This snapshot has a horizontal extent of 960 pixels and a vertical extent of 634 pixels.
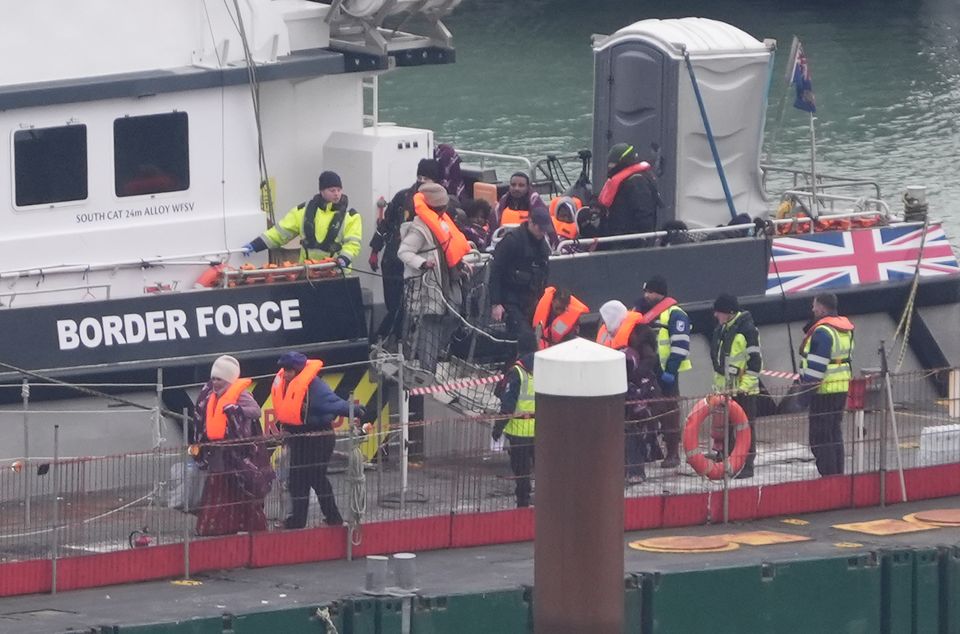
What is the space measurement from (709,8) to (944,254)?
1207 inches

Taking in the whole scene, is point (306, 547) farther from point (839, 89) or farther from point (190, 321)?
point (839, 89)

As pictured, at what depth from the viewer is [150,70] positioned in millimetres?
12641

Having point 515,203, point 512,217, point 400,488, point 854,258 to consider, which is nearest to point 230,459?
point 400,488

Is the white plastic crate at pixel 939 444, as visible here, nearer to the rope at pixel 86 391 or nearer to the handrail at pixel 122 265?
the rope at pixel 86 391

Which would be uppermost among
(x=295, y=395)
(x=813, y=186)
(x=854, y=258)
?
(x=813, y=186)

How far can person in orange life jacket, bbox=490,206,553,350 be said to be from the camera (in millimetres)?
12508

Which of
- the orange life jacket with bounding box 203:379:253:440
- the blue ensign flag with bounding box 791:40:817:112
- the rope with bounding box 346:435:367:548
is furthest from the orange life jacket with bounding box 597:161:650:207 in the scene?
the orange life jacket with bounding box 203:379:253:440

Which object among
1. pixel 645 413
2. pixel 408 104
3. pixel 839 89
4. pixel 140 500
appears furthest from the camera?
pixel 839 89

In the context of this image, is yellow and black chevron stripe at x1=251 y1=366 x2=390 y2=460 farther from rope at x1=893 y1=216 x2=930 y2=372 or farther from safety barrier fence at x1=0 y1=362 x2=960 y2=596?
rope at x1=893 y1=216 x2=930 y2=372

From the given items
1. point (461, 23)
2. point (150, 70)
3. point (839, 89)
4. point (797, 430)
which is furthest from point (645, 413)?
point (461, 23)

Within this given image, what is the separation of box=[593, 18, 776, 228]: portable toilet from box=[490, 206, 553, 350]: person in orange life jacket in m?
2.43

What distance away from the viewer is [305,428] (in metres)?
10.8

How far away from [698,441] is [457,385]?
185 centimetres

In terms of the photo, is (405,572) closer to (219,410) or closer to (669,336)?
(219,410)
